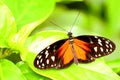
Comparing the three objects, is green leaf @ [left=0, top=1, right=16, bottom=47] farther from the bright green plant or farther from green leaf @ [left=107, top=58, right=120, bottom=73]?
green leaf @ [left=107, top=58, right=120, bottom=73]

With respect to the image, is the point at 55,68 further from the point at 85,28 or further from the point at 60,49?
the point at 85,28

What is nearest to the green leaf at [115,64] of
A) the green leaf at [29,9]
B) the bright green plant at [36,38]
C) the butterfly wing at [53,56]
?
the bright green plant at [36,38]

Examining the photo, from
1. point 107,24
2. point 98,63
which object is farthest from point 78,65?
point 107,24

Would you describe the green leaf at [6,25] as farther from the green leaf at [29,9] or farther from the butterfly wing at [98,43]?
the butterfly wing at [98,43]

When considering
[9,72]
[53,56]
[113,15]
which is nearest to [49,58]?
[53,56]

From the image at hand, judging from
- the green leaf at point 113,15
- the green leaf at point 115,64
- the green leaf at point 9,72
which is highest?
the green leaf at point 113,15

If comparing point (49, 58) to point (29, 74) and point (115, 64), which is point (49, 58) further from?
point (115, 64)
